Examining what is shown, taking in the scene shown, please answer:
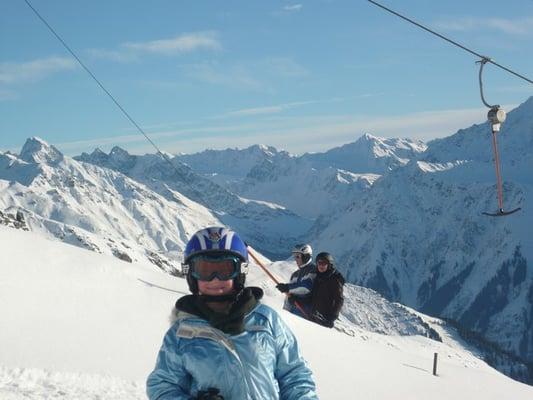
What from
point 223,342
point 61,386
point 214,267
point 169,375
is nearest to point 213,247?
point 214,267

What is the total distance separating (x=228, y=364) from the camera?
14.6ft

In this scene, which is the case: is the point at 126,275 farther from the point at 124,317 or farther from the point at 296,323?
the point at 296,323

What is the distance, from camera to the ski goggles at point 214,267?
4.66m

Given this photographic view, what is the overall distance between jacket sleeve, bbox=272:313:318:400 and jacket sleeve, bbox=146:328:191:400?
0.71 metres

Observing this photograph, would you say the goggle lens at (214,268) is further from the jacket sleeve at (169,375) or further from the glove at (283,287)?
the glove at (283,287)

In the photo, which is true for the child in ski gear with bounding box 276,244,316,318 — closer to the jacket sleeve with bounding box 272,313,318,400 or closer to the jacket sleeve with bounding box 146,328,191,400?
the jacket sleeve with bounding box 272,313,318,400

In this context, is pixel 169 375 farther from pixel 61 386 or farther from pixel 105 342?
Result: pixel 105 342

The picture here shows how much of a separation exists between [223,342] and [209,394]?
1.25 feet

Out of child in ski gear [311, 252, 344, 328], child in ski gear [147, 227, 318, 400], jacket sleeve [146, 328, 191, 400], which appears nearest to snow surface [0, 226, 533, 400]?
child in ski gear [311, 252, 344, 328]

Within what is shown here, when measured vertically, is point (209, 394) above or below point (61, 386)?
above

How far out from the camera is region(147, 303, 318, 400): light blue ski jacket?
4.44 metres

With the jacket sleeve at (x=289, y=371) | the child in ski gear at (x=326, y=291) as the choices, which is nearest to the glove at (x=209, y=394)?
the jacket sleeve at (x=289, y=371)

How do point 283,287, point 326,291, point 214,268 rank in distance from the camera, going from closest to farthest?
point 214,268 → point 326,291 → point 283,287

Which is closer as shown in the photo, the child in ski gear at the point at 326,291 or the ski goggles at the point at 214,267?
the ski goggles at the point at 214,267
